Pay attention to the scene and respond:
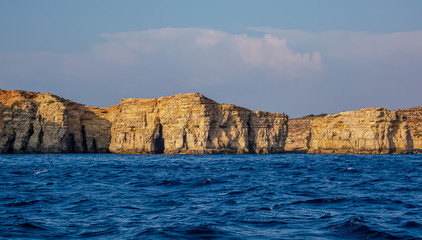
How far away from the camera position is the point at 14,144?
241 feet

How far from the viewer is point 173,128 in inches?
3007

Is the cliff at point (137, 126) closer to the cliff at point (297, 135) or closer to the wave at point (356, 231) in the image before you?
the cliff at point (297, 135)

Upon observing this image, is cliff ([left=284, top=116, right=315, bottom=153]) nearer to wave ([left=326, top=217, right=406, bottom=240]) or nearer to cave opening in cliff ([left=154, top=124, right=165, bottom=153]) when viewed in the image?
cave opening in cliff ([left=154, top=124, right=165, bottom=153])

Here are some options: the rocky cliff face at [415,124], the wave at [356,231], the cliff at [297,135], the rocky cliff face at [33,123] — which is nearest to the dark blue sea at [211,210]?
the wave at [356,231]

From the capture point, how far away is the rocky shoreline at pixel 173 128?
245ft

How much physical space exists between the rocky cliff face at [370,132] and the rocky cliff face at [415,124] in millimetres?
15485

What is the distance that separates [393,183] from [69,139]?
7170 cm

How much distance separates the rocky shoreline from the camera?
74.7m

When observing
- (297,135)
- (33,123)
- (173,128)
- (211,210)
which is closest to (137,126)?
(173,128)

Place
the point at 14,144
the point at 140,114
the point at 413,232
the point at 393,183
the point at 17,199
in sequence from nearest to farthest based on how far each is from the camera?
the point at 413,232 → the point at 17,199 → the point at 393,183 → the point at 14,144 → the point at 140,114

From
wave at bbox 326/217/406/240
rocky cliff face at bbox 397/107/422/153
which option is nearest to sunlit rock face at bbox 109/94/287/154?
rocky cliff face at bbox 397/107/422/153

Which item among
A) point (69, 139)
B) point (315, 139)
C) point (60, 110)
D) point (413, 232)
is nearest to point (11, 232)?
point (413, 232)

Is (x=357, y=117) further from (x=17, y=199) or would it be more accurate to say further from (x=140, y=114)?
(x=17, y=199)

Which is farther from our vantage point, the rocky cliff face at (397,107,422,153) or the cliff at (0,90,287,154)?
the rocky cliff face at (397,107,422,153)
